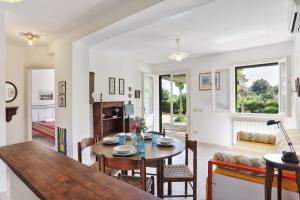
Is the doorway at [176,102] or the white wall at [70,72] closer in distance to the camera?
the white wall at [70,72]

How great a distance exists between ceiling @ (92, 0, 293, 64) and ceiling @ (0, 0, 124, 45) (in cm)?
87

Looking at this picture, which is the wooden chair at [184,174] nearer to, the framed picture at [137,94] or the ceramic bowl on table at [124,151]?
the ceramic bowl on table at [124,151]

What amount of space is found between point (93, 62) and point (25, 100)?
1811 mm

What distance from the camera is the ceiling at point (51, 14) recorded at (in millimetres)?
2436

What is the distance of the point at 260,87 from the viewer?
479cm

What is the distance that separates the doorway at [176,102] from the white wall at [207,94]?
1.10ft

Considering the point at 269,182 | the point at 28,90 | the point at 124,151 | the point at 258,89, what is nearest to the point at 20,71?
the point at 28,90

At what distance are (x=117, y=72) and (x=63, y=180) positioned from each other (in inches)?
182

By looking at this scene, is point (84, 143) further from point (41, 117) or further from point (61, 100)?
point (41, 117)

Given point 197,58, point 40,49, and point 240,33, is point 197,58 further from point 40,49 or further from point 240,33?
point 40,49

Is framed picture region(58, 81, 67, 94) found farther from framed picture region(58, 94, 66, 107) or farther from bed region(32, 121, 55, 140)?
bed region(32, 121, 55, 140)

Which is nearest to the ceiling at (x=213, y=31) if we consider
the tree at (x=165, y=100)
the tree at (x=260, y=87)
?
the tree at (x=260, y=87)

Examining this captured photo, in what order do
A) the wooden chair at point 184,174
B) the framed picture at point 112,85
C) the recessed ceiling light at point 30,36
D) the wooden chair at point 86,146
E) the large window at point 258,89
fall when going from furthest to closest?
the framed picture at point 112,85, the large window at point 258,89, the recessed ceiling light at point 30,36, the wooden chair at point 86,146, the wooden chair at point 184,174

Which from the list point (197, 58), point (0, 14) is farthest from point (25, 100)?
point (197, 58)
